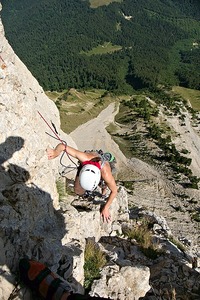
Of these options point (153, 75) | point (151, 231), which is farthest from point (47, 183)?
point (153, 75)

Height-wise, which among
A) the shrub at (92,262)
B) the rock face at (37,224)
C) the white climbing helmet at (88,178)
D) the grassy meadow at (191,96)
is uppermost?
the white climbing helmet at (88,178)

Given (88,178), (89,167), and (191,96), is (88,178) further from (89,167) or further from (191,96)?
(191,96)

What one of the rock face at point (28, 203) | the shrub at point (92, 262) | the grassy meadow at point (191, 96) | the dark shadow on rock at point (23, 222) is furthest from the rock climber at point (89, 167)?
the grassy meadow at point (191, 96)

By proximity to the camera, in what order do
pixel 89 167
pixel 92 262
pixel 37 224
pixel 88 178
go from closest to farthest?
pixel 88 178 < pixel 89 167 < pixel 37 224 < pixel 92 262

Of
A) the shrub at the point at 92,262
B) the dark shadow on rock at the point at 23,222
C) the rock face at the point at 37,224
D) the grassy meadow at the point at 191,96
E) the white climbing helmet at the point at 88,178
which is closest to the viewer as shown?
the dark shadow on rock at the point at 23,222

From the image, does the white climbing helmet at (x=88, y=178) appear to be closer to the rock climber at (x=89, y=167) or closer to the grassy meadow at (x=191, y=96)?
the rock climber at (x=89, y=167)

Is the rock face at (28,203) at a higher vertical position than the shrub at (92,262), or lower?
higher

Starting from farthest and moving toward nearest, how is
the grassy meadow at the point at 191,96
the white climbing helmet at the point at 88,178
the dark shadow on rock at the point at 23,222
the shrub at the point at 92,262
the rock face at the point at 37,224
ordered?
the grassy meadow at the point at 191,96, the shrub at the point at 92,262, the white climbing helmet at the point at 88,178, the rock face at the point at 37,224, the dark shadow on rock at the point at 23,222

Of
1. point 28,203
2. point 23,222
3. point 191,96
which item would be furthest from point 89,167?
point 191,96

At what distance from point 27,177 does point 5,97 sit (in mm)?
2063

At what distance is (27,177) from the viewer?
9.25 meters

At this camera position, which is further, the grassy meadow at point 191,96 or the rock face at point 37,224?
the grassy meadow at point 191,96

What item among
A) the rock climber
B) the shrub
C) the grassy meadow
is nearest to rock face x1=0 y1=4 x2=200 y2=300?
the shrub

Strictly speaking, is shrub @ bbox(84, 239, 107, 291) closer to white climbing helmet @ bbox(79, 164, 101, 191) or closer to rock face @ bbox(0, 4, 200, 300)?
rock face @ bbox(0, 4, 200, 300)
